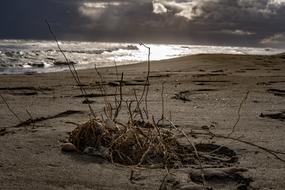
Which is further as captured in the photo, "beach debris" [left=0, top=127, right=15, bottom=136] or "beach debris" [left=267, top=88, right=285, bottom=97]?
"beach debris" [left=267, top=88, right=285, bottom=97]

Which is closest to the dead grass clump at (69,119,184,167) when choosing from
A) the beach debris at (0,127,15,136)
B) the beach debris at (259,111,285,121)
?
the beach debris at (0,127,15,136)

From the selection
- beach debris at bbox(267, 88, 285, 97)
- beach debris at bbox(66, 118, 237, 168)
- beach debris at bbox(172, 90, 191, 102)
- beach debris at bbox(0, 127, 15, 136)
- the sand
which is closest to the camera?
the sand

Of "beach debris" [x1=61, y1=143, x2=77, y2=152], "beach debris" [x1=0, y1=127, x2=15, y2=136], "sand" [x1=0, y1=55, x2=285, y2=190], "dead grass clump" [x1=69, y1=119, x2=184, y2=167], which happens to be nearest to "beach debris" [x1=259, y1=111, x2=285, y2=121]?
"sand" [x1=0, y1=55, x2=285, y2=190]

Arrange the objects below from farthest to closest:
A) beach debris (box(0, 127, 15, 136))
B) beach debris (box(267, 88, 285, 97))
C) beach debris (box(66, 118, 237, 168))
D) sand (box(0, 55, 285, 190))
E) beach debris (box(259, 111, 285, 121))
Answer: beach debris (box(267, 88, 285, 97)) < beach debris (box(259, 111, 285, 121)) < beach debris (box(0, 127, 15, 136)) < beach debris (box(66, 118, 237, 168)) < sand (box(0, 55, 285, 190))

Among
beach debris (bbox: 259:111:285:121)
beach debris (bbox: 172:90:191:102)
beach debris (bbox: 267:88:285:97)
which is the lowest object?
beach debris (bbox: 172:90:191:102)

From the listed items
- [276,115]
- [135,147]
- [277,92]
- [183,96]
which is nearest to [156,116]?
[276,115]

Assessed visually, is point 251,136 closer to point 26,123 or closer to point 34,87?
point 26,123

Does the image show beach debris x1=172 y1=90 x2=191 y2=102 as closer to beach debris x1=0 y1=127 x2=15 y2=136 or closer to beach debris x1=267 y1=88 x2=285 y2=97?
beach debris x1=267 y1=88 x2=285 y2=97

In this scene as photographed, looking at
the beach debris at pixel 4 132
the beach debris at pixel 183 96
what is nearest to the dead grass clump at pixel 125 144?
the beach debris at pixel 4 132

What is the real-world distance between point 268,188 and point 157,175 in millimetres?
509

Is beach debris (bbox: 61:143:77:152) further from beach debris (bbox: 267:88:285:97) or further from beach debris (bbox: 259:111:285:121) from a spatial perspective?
beach debris (bbox: 267:88:285:97)

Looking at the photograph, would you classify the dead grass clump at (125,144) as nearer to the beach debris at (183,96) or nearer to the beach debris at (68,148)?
the beach debris at (68,148)

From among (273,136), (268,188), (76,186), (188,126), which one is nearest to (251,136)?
(273,136)

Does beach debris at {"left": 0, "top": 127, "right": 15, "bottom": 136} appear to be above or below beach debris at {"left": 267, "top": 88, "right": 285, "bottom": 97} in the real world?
below
